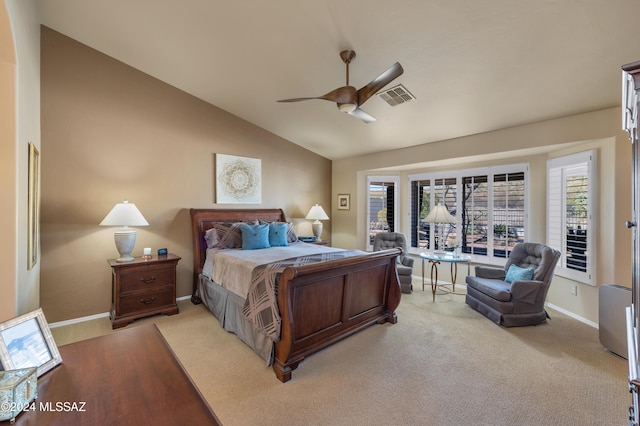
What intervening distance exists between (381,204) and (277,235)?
259 cm

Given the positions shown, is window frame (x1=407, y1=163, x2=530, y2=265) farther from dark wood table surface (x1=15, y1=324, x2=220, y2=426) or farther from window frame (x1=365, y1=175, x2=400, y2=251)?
dark wood table surface (x1=15, y1=324, x2=220, y2=426)

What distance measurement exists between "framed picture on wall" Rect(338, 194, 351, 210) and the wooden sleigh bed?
2.85 meters

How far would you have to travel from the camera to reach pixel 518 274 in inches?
142

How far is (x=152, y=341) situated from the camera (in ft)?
4.40

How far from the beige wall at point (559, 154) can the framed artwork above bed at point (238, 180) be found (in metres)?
2.30

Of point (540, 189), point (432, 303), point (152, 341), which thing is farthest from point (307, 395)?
point (540, 189)

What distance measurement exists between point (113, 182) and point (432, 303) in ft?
15.6

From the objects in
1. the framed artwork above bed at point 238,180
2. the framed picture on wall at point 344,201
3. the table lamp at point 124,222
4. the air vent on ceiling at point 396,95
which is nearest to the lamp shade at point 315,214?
the framed picture on wall at point 344,201

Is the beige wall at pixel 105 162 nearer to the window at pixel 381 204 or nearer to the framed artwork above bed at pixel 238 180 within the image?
Result: the framed artwork above bed at pixel 238 180

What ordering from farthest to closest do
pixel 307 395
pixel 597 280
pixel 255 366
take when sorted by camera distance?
pixel 597 280 < pixel 255 366 < pixel 307 395

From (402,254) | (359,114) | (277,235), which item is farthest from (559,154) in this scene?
(277,235)

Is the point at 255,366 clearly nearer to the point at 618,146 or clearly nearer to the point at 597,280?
the point at 597,280

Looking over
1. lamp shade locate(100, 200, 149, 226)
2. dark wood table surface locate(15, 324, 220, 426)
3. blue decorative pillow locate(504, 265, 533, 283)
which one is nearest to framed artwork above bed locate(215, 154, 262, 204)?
lamp shade locate(100, 200, 149, 226)

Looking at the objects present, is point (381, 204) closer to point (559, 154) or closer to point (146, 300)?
point (559, 154)
